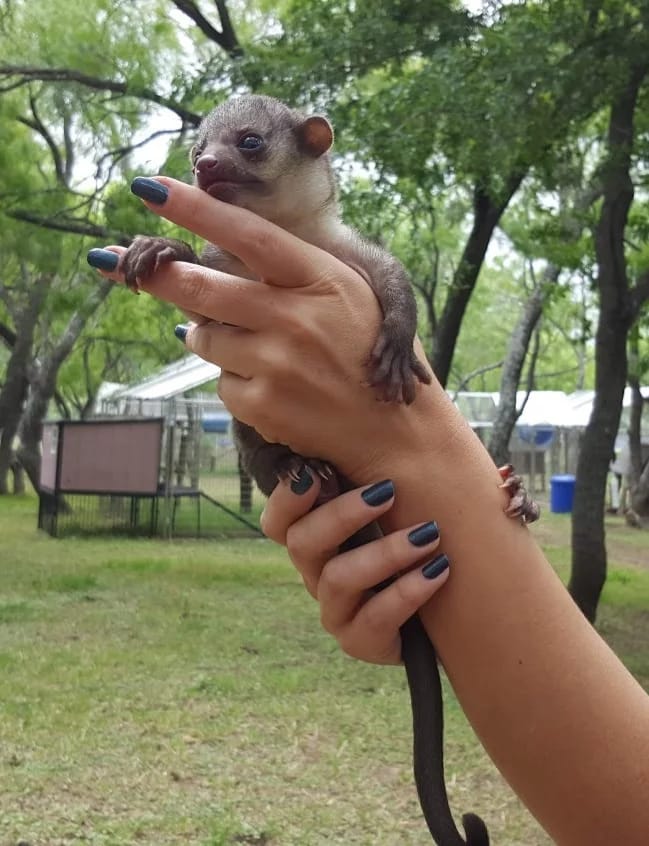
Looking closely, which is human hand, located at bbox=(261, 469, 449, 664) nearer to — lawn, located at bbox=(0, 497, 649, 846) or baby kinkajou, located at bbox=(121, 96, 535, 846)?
baby kinkajou, located at bbox=(121, 96, 535, 846)

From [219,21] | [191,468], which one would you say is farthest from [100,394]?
[219,21]

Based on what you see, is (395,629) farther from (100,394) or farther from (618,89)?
(100,394)

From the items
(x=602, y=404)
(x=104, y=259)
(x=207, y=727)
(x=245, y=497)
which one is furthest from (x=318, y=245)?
(x=245, y=497)

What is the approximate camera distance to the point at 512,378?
13.8 metres

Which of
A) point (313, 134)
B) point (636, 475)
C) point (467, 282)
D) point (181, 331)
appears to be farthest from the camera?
point (636, 475)

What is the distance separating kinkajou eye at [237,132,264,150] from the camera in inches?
105

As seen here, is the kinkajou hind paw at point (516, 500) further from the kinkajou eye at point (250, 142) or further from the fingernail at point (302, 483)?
the kinkajou eye at point (250, 142)

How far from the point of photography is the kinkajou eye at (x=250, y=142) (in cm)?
267

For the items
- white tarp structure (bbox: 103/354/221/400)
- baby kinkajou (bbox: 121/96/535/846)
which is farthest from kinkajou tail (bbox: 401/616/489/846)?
white tarp structure (bbox: 103/354/221/400)

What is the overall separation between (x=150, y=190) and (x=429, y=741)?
1.44m

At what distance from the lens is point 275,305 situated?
1.97 metres

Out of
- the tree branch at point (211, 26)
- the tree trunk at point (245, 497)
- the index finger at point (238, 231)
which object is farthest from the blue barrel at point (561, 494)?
the index finger at point (238, 231)

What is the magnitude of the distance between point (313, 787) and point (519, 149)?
16.5 ft

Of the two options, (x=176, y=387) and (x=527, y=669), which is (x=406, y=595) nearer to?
(x=527, y=669)
